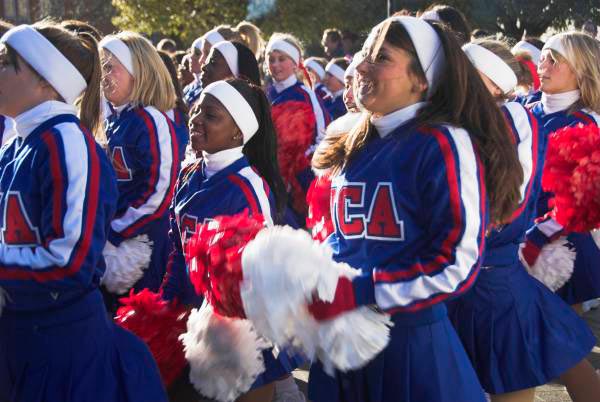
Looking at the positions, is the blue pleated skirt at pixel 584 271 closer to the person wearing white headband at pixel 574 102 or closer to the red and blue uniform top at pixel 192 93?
the person wearing white headband at pixel 574 102

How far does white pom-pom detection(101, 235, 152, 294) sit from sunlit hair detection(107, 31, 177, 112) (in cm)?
82

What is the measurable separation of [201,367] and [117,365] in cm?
27

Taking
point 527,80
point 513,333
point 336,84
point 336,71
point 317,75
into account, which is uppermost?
point 527,80

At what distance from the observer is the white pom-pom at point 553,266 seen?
3.90 m

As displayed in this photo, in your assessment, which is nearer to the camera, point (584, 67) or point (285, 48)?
point (584, 67)

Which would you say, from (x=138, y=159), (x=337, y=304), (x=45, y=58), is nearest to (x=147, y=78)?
(x=138, y=159)

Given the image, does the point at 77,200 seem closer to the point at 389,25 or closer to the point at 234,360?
the point at 234,360

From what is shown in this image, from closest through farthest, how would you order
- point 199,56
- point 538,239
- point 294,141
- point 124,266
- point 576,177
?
point 576,177, point 538,239, point 124,266, point 294,141, point 199,56

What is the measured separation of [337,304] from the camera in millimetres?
2219

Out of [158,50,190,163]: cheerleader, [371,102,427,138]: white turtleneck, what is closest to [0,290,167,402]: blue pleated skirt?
[371,102,427,138]: white turtleneck

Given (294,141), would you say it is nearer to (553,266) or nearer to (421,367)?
(553,266)

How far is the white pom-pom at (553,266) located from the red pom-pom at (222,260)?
5.80ft

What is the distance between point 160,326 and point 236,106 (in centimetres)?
101

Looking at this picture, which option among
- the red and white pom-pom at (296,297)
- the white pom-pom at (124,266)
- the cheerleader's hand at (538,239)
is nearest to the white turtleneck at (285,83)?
the white pom-pom at (124,266)
